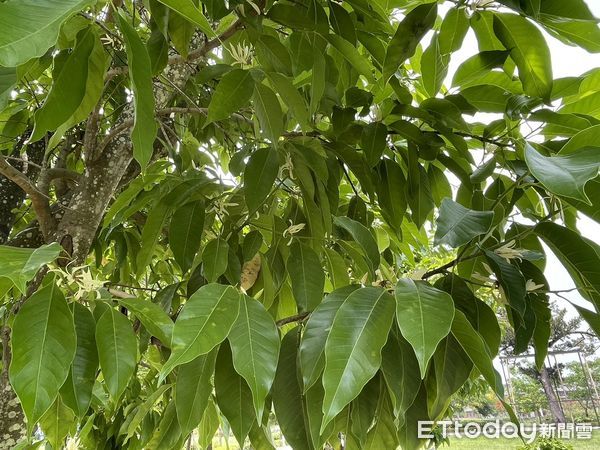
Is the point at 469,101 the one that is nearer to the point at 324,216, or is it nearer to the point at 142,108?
the point at 324,216

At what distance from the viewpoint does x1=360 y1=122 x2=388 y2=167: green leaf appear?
83 centimetres

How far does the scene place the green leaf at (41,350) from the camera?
18.5 inches

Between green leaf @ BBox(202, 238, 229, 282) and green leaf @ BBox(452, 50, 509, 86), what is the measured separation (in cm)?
45

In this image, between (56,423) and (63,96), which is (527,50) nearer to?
(63,96)

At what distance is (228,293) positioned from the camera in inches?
21.9

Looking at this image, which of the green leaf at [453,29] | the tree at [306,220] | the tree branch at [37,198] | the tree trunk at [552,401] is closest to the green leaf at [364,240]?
the tree at [306,220]

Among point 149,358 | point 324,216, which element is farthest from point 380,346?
point 149,358

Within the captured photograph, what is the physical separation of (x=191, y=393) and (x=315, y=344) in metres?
0.16

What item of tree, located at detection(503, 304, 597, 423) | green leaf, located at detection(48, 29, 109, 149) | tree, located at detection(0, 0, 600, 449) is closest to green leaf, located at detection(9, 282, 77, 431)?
tree, located at detection(0, 0, 600, 449)

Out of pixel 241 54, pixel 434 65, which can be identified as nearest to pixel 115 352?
pixel 241 54

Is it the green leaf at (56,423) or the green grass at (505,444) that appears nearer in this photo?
the green leaf at (56,423)

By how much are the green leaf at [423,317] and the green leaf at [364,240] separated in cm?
10

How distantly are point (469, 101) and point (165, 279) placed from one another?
3.81 feet

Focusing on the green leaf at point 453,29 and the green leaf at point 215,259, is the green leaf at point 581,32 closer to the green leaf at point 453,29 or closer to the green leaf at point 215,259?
the green leaf at point 453,29
